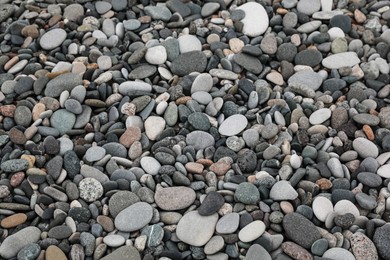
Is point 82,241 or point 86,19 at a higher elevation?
point 86,19

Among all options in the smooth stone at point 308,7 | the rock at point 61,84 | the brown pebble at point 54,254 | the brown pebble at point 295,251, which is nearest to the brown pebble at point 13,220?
the brown pebble at point 54,254

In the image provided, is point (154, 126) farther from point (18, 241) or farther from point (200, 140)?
point (18, 241)

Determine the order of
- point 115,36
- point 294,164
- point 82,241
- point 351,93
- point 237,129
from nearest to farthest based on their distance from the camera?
point 82,241
point 294,164
point 237,129
point 351,93
point 115,36

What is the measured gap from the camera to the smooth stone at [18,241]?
1351 millimetres

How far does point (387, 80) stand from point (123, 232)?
3.41 feet

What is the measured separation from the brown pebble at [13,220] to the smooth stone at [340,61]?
1.11 m

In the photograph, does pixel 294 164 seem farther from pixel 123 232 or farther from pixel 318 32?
pixel 318 32

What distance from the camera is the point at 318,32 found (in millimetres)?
1984

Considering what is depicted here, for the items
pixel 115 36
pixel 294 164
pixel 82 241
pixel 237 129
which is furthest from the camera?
pixel 115 36

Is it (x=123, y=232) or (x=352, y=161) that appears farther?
(x=352, y=161)

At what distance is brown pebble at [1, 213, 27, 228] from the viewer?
1.41m

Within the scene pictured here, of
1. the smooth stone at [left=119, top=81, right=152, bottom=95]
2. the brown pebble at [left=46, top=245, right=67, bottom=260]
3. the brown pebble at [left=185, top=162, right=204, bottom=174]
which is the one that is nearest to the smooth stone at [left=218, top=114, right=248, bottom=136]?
the brown pebble at [left=185, top=162, right=204, bottom=174]

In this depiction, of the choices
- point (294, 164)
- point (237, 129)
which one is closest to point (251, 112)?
point (237, 129)

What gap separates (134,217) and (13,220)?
0.32 metres
